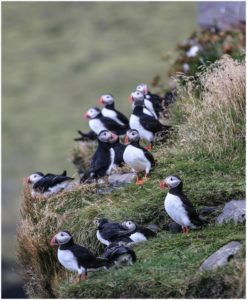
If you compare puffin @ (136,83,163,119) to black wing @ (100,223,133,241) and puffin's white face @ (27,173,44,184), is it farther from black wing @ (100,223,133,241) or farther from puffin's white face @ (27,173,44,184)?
black wing @ (100,223,133,241)

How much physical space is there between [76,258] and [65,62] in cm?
3594

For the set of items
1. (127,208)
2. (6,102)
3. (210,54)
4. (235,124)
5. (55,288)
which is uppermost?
(6,102)

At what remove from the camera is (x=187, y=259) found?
1052cm

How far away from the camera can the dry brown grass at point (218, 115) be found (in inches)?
510

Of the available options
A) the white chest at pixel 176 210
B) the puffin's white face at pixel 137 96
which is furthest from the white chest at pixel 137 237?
the puffin's white face at pixel 137 96

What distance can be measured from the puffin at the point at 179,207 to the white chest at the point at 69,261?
1140 millimetres

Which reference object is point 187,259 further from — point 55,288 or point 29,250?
point 29,250

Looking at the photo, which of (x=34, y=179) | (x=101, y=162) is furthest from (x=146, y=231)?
(x=34, y=179)

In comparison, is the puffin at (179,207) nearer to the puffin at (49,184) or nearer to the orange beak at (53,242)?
the orange beak at (53,242)

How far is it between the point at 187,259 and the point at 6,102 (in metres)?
32.8

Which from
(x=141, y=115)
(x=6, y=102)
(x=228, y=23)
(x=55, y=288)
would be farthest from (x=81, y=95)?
(x=55, y=288)

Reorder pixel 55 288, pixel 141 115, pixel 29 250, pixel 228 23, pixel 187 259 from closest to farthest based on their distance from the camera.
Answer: pixel 187 259
pixel 55 288
pixel 29 250
pixel 141 115
pixel 228 23

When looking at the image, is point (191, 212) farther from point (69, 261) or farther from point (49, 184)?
point (49, 184)

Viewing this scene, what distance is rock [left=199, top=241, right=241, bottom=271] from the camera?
10.0 meters
